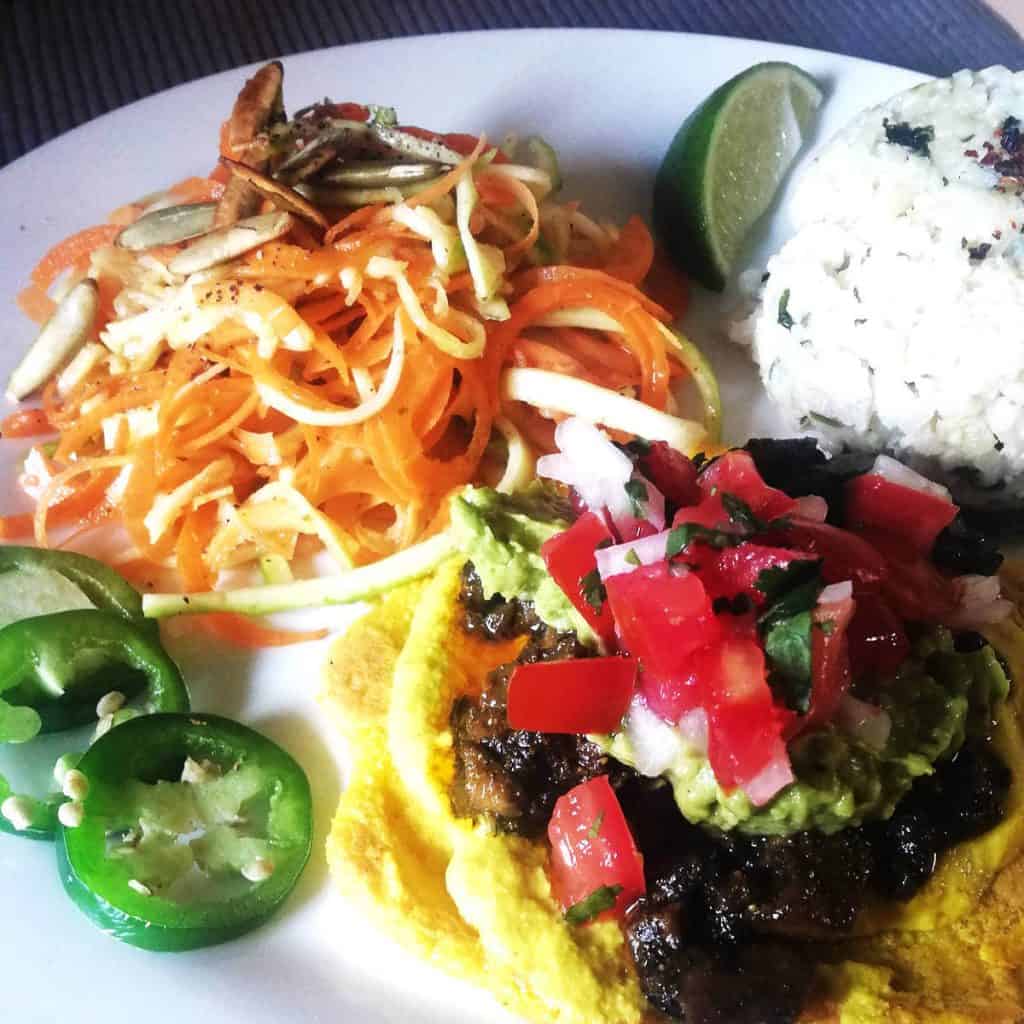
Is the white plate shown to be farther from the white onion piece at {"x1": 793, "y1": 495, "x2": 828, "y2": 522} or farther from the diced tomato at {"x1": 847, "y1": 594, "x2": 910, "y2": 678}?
the diced tomato at {"x1": 847, "y1": 594, "x2": 910, "y2": 678}

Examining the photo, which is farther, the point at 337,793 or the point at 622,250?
the point at 622,250

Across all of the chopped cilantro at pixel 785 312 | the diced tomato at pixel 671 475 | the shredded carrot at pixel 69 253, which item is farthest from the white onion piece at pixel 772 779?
the shredded carrot at pixel 69 253

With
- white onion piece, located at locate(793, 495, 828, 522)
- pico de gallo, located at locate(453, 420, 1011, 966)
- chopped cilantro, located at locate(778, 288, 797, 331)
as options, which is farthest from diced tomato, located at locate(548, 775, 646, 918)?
chopped cilantro, located at locate(778, 288, 797, 331)

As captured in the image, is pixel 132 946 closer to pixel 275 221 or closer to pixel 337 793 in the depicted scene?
pixel 337 793

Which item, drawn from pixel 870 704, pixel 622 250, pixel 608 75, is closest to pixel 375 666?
pixel 870 704

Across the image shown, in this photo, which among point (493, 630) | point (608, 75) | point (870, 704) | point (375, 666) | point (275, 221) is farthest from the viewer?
point (608, 75)

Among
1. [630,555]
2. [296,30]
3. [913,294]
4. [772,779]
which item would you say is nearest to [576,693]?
[630,555]

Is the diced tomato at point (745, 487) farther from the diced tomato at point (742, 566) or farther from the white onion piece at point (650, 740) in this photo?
the white onion piece at point (650, 740)
